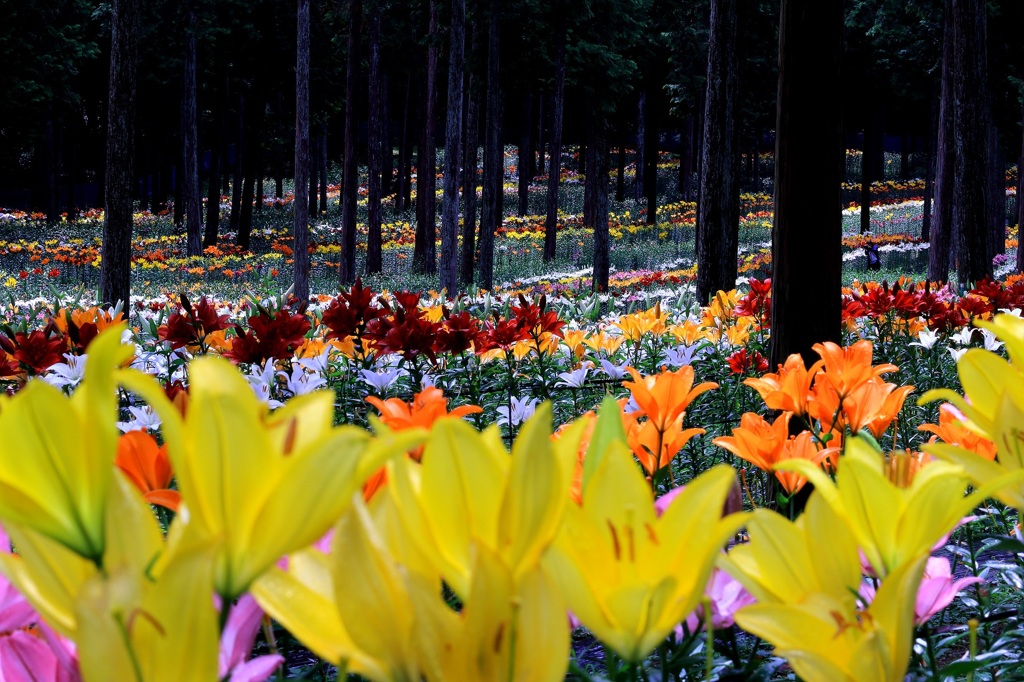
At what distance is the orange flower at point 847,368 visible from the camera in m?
1.55

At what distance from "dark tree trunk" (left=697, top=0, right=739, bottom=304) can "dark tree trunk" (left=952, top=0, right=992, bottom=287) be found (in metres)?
2.79

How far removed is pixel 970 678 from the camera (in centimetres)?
81

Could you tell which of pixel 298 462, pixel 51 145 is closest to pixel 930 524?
pixel 298 462

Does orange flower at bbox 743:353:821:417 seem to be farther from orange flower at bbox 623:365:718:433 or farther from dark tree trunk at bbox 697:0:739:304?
dark tree trunk at bbox 697:0:739:304

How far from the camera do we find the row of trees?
1047 cm

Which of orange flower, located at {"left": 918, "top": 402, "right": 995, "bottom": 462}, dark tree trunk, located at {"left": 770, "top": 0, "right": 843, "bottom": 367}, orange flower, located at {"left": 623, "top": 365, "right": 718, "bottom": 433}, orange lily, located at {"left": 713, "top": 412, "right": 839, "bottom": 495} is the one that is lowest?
orange lily, located at {"left": 713, "top": 412, "right": 839, "bottom": 495}

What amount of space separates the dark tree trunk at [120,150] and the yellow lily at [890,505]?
7.68 m

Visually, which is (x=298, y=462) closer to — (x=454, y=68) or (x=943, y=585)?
(x=943, y=585)

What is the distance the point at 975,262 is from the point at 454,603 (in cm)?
1077

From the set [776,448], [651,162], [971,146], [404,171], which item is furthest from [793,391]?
[404,171]

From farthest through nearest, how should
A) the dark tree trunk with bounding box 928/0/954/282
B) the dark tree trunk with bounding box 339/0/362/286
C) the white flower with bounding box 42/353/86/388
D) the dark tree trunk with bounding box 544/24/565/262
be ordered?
the dark tree trunk with bounding box 544/24/565/262 < the dark tree trunk with bounding box 339/0/362/286 < the dark tree trunk with bounding box 928/0/954/282 < the white flower with bounding box 42/353/86/388

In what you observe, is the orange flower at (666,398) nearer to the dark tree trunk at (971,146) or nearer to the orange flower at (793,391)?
the orange flower at (793,391)

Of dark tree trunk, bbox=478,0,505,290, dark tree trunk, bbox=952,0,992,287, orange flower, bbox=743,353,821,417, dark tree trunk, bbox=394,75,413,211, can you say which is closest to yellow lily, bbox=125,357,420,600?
orange flower, bbox=743,353,821,417

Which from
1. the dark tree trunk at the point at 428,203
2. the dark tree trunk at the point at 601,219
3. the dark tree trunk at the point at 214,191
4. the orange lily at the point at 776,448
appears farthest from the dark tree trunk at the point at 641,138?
the orange lily at the point at 776,448
